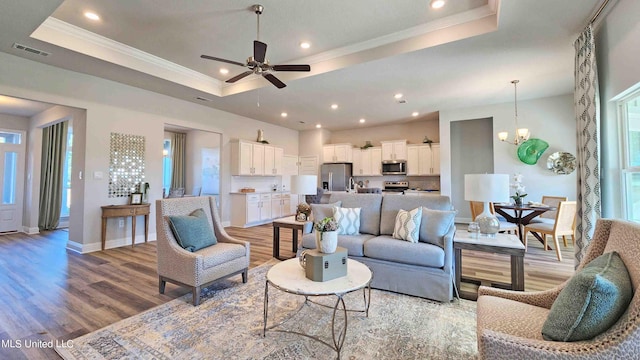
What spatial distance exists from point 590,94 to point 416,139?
199 inches

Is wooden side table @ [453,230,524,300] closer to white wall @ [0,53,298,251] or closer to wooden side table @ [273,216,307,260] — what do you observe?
wooden side table @ [273,216,307,260]

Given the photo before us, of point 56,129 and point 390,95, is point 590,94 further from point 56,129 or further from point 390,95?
point 56,129

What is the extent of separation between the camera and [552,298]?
1.52m

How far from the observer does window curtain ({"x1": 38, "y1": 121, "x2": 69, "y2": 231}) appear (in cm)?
616

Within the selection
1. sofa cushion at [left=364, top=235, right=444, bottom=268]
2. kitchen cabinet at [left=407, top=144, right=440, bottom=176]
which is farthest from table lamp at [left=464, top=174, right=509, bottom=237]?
kitchen cabinet at [left=407, top=144, right=440, bottom=176]

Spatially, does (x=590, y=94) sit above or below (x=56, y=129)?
below

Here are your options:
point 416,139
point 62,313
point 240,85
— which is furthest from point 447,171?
point 62,313

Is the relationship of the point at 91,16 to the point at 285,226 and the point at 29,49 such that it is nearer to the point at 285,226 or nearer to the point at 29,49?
the point at 29,49

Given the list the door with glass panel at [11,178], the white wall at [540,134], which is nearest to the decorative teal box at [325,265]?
the white wall at [540,134]

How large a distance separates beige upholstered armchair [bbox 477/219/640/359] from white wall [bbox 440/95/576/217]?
4.95m

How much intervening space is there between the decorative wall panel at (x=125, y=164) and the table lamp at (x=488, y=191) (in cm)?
539

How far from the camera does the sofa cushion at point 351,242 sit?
9.89 ft

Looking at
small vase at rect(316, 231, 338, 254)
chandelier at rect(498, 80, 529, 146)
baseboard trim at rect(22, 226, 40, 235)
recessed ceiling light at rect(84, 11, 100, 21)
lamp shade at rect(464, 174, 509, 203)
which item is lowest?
baseboard trim at rect(22, 226, 40, 235)

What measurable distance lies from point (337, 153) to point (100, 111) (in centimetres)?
578
